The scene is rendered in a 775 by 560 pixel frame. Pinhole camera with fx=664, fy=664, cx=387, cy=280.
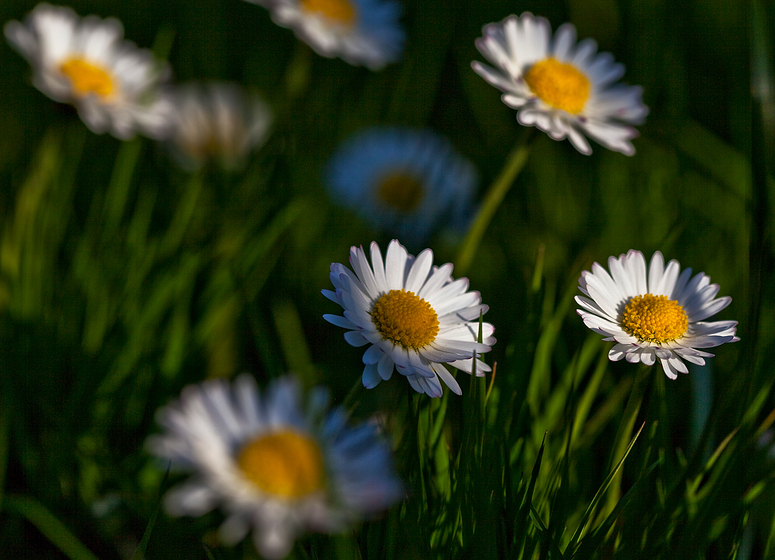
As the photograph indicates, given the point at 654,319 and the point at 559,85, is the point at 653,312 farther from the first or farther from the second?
the point at 559,85

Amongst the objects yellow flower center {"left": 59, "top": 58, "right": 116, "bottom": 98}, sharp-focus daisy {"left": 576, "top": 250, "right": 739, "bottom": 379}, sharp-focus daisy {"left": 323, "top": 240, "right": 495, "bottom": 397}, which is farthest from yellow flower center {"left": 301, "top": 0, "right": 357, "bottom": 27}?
sharp-focus daisy {"left": 576, "top": 250, "right": 739, "bottom": 379}

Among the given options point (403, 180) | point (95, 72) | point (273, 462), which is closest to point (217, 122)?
point (95, 72)

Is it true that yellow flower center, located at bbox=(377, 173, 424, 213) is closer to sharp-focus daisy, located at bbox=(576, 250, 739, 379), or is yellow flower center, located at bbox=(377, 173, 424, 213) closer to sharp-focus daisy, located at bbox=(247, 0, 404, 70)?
sharp-focus daisy, located at bbox=(247, 0, 404, 70)

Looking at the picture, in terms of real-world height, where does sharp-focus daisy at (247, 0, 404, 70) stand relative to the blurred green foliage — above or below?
above

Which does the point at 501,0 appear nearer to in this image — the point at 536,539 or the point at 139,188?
the point at 139,188

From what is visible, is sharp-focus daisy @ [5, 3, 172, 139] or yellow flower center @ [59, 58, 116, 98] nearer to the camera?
sharp-focus daisy @ [5, 3, 172, 139]

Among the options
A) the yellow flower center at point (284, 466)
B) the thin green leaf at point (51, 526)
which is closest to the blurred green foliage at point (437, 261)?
the thin green leaf at point (51, 526)

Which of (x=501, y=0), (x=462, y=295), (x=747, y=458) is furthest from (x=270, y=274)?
(x=501, y=0)
